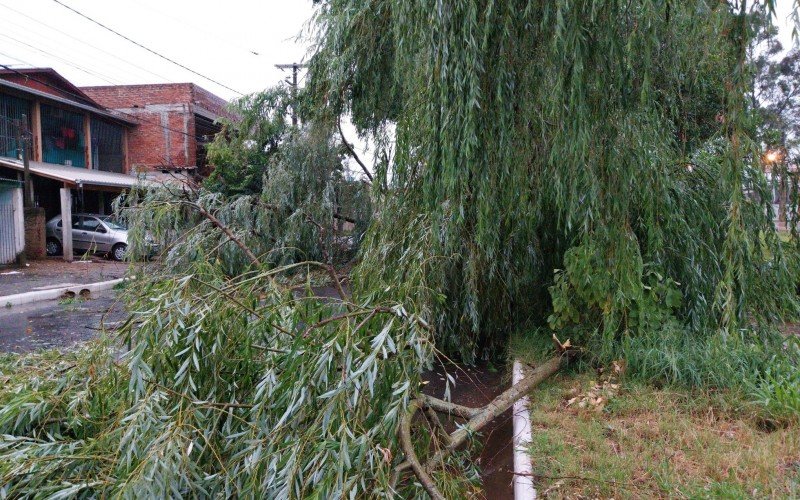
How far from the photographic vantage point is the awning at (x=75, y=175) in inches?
731

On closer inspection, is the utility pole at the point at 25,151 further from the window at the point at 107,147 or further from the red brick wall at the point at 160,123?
the red brick wall at the point at 160,123

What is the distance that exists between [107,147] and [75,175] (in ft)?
17.0

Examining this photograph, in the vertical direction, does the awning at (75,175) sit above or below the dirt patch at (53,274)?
above

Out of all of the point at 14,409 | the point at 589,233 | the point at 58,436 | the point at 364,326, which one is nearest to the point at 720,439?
the point at 589,233

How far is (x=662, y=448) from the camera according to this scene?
12.8 feet

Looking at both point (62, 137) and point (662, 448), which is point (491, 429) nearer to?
point (662, 448)

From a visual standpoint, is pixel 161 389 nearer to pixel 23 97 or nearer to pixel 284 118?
pixel 284 118

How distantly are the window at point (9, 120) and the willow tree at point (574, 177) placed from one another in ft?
60.0

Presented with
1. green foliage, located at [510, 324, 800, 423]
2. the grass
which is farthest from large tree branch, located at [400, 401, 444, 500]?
green foliage, located at [510, 324, 800, 423]

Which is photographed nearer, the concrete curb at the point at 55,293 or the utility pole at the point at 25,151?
the concrete curb at the point at 55,293

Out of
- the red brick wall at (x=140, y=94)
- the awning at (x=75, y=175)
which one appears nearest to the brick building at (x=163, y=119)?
the red brick wall at (x=140, y=94)

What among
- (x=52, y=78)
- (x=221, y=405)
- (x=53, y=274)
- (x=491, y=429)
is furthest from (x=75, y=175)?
(x=221, y=405)

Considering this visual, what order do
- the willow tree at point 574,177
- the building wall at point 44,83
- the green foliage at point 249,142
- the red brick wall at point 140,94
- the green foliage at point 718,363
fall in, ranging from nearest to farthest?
1. the green foliage at point 718,363
2. the willow tree at point 574,177
3. the green foliage at point 249,142
4. the building wall at point 44,83
5. the red brick wall at point 140,94

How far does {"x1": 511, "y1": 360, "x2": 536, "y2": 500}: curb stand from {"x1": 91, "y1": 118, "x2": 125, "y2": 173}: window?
24162mm
